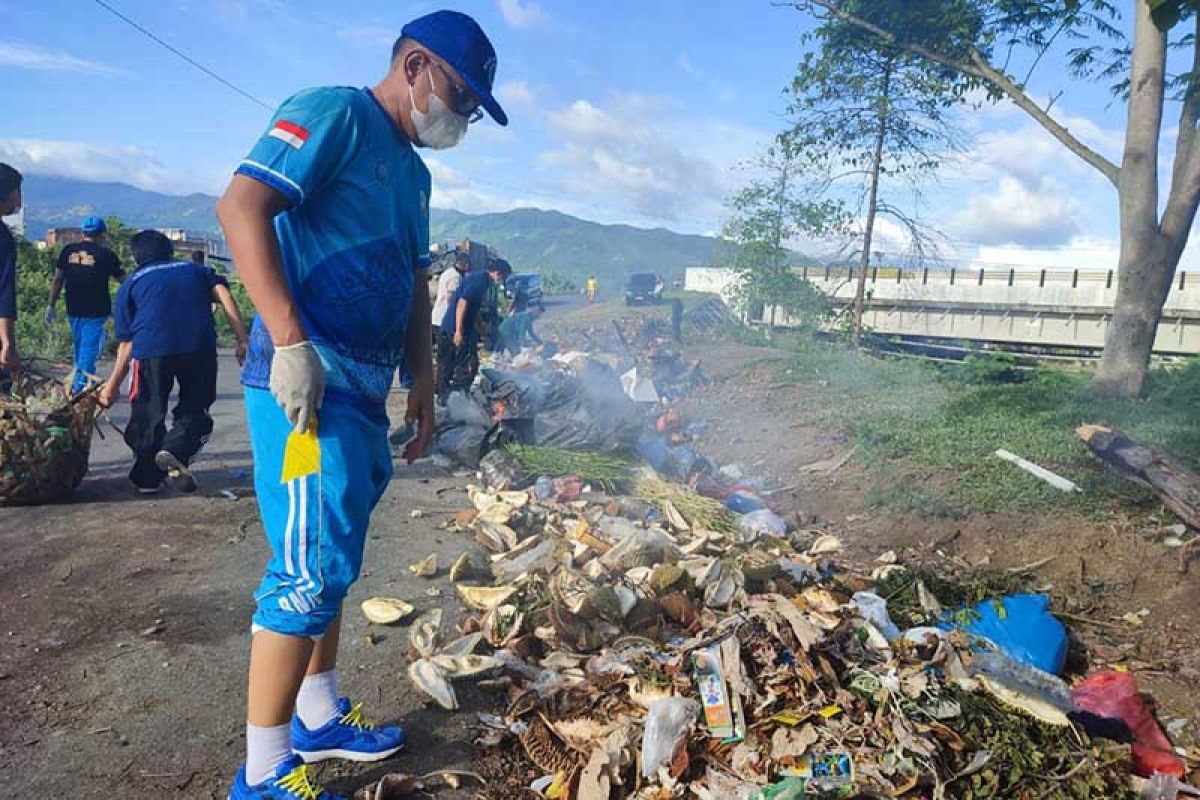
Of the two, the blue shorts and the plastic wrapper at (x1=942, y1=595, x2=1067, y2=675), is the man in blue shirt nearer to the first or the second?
the plastic wrapper at (x1=942, y1=595, x2=1067, y2=675)

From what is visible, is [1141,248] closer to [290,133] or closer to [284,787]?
[290,133]

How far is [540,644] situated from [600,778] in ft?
2.98

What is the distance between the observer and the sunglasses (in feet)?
6.50

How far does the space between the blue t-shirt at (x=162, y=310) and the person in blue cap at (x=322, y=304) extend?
3538 mm

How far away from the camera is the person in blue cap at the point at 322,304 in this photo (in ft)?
5.70

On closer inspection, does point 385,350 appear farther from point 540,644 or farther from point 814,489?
point 814,489

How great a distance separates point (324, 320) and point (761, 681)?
1.93m

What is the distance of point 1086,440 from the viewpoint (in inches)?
223

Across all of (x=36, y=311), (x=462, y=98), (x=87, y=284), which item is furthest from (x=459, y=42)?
(x=36, y=311)

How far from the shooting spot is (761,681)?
2717mm

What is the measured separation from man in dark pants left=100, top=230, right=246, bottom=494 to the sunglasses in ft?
12.2

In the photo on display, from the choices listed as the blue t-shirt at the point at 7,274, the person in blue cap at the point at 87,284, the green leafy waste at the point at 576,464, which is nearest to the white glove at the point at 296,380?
the green leafy waste at the point at 576,464

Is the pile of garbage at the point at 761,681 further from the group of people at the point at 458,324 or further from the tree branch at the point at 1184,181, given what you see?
the tree branch at the point at 1184,181

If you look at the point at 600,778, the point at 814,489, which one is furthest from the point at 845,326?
the point at 600,778
